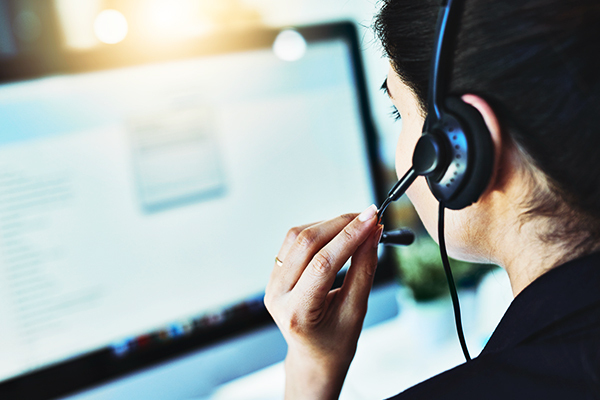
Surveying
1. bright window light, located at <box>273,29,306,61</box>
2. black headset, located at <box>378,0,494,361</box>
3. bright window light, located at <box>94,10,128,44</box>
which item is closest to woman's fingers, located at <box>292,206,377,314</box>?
black headset, located at <box>378,0,494,361</box>

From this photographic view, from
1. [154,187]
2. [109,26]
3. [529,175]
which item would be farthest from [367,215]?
[109,26]

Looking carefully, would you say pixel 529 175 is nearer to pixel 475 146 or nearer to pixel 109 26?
pixel 475 146

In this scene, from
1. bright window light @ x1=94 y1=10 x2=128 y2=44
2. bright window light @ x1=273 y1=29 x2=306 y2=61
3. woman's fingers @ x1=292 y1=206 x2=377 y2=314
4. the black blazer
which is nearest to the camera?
the black blazer

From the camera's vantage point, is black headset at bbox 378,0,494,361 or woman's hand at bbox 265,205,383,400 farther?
woman's hand at bbox 265,205,383,400

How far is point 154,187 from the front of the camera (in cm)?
59

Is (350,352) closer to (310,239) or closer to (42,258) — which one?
(310,239)

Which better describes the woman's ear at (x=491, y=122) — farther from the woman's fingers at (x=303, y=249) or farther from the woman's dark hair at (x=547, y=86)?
the woman's fingers at (x=303, y=249)

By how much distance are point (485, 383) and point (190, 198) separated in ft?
1.39

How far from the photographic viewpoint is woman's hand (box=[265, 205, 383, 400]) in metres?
0.47

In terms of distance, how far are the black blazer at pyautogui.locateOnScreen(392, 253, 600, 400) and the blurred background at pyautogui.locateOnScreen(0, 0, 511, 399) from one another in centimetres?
31

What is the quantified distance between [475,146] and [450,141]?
21 millimetres

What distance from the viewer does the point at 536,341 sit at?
1.17ft

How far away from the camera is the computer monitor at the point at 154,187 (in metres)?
0.53

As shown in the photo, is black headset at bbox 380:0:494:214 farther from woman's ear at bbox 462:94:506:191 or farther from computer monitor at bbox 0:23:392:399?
computer monitor at bbox 0:23:392:399
